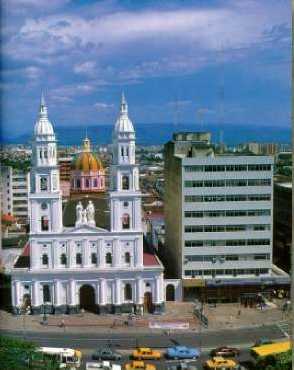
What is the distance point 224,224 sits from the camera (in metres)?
8.24

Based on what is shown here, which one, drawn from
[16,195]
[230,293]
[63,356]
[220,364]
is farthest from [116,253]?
[16,195]

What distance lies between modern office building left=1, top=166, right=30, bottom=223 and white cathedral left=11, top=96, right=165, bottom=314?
4455 mm

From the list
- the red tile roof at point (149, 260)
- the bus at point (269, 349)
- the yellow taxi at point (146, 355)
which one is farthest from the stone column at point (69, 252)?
the bus at point (269, 349)

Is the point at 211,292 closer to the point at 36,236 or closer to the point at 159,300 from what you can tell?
the point at 159,300

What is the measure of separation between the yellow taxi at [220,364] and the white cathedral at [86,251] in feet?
5.72

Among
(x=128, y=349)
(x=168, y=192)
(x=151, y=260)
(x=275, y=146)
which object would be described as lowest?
(x=128, y=349)

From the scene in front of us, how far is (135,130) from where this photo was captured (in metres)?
7.77

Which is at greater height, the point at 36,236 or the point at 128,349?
the point at 36,236

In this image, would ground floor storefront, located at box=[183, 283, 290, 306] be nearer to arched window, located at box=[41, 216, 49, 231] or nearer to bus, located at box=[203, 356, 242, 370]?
arched window, located at box=[41, 216, 49, 231]

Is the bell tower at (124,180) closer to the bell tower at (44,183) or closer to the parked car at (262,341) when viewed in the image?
the bell tower at (44,183)

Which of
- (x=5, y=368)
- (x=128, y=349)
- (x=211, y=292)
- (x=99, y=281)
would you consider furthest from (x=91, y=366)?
(x=211, y=292)

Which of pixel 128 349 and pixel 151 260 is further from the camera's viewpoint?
pixel 151 260

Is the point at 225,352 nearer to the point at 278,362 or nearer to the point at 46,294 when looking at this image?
the point at 278,362

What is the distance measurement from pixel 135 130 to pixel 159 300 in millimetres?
1881
